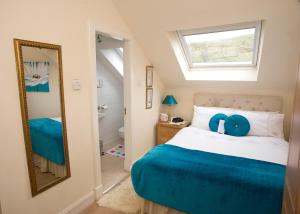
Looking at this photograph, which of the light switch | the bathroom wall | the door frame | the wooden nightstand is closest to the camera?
the light switch

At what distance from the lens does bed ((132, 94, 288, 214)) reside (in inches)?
58.9

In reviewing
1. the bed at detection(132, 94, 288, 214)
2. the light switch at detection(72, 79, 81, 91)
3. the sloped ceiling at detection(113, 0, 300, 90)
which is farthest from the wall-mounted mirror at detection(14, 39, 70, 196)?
the sloped ceiling at detection(113, 0, 300, 90)

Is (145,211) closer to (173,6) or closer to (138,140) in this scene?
(138,140)

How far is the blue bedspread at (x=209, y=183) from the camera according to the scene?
4.86ft

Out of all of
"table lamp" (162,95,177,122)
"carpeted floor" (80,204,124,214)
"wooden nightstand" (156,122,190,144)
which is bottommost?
"carpeted floor" (80,204,124,214)

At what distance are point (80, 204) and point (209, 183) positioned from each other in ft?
4.75

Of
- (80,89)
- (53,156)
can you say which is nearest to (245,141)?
(80,89)

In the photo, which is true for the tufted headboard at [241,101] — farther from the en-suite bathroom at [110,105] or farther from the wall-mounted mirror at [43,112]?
the wall-mounted mirror at [43,112]

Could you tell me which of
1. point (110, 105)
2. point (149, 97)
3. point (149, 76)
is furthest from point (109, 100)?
point (149, 76)

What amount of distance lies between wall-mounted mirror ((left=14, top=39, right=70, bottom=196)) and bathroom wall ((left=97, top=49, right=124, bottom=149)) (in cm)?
189

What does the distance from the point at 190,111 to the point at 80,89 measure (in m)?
2.30

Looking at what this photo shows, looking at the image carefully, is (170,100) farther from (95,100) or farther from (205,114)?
(95,100)

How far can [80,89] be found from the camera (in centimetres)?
198

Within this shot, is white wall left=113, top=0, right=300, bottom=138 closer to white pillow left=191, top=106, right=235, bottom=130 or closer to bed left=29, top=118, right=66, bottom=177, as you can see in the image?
white pillow left=191, top=106, right=235, bottom=130
